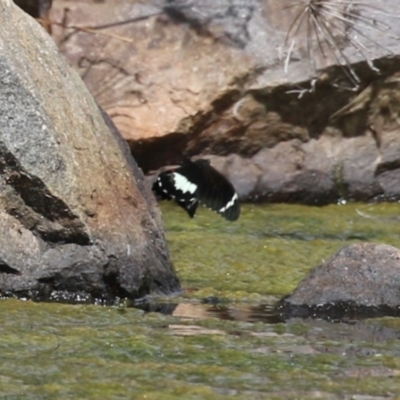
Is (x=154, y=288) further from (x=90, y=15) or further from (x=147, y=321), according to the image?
(x=90, y=15)

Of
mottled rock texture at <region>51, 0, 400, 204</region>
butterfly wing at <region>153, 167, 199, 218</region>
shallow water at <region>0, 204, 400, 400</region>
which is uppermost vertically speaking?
mottled rock texture at <region>51, 0, 400, 204</region>

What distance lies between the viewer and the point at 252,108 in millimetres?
8062

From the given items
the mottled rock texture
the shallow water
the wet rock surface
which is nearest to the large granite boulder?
the shallow water

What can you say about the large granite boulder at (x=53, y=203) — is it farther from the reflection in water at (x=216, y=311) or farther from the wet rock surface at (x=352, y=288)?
the wet rock surface at (x=352, y=288)

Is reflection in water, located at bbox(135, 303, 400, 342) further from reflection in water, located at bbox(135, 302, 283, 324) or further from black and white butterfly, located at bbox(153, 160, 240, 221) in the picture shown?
black and white butterfly, located at bbox(153, 160, 240, 221)

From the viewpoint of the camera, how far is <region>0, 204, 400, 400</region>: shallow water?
3.71 m

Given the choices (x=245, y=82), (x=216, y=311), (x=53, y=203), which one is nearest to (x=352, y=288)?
(x=216, y=311)

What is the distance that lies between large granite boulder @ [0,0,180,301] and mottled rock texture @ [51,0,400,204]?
2379 mm

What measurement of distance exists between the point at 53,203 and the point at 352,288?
1339 mm

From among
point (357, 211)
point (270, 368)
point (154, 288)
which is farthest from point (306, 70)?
point (270, 368)

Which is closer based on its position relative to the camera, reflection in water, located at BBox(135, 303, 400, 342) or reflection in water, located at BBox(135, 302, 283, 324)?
reflection in water, located at BBox(135, 303, 400, 342)

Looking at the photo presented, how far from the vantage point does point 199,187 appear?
6379 millimetres

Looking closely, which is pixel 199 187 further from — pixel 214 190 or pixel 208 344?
pixel 208 344

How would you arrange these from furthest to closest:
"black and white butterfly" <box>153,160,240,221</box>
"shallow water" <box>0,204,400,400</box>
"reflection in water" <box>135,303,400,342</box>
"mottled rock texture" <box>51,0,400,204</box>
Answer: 1. "mottled rock texture" <box>51,0,400,204</box>
2. "black and white butterfly" <box>153,160,240,221</box>
3. "reflection in water" <box>135,303,400,342</box>
4. "shallow water" <box>0,204,400,400</box>
